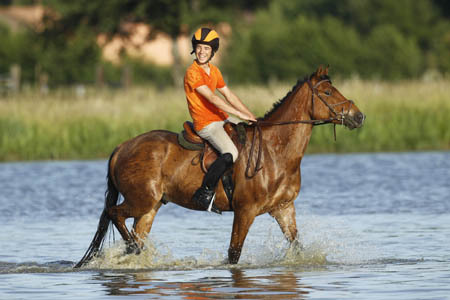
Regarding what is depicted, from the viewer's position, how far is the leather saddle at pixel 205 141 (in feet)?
34.9

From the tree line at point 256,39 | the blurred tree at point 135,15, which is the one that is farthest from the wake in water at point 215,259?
the tree line at point 256,39

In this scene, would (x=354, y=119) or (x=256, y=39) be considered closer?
(x=354, y=119)

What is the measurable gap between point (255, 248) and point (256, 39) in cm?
3948

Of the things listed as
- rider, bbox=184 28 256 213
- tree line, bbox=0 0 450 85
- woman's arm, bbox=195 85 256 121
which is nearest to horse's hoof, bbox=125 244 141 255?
rider, bbox=184 28 256 213

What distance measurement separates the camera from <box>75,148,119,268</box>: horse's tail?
1111cm

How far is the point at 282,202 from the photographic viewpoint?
1054 centimetres

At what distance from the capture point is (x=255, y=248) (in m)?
12.0

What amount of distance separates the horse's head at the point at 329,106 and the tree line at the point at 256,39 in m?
30.1

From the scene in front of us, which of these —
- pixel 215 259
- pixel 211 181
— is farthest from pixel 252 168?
pixel 215 259

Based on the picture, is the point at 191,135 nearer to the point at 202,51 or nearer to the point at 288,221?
the point at 202,51

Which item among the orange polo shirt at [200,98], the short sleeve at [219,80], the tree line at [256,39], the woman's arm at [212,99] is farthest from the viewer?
the tree line at [256,39]

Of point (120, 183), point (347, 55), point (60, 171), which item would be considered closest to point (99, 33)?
point (347, 55)

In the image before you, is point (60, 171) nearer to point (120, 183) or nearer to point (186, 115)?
point (186, 115)

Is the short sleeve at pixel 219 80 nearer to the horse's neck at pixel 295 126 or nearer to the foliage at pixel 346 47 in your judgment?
the horse's neck at pixel 295 126
